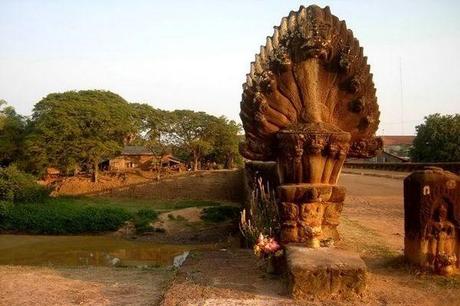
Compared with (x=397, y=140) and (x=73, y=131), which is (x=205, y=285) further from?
(x=397, y=140)

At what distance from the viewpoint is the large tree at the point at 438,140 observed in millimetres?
37469

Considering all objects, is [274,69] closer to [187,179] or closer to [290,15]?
[290,15]

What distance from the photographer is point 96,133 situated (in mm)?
40094

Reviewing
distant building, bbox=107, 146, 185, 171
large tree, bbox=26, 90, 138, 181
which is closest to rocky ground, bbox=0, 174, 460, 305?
large tree, bbox=26, 90, 138, 181

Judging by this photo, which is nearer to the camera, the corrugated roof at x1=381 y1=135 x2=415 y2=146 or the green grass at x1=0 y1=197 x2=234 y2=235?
the green grass at x1=0 y1=197 x2=234 y2=235

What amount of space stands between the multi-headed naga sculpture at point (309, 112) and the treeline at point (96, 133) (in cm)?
3462

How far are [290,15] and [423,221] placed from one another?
9.98 feet

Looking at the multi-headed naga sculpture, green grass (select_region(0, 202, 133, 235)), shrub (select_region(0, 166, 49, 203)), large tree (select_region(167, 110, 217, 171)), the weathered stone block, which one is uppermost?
large tree (select_region(167, 110, 217, 171))

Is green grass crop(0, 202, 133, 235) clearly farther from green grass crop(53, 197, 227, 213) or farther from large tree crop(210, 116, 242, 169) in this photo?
large tree crop(210, 116, 242, 169)

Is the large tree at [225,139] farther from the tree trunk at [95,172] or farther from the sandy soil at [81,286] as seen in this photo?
the sandy soil at [81,286]

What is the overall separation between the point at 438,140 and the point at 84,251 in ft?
97.2

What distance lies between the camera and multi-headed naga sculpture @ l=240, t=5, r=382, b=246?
18.4 feet

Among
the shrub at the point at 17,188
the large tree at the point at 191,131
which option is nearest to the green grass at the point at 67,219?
the shrub at the point at 17,188

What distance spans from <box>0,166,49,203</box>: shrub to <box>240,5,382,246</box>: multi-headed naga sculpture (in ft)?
96.2
